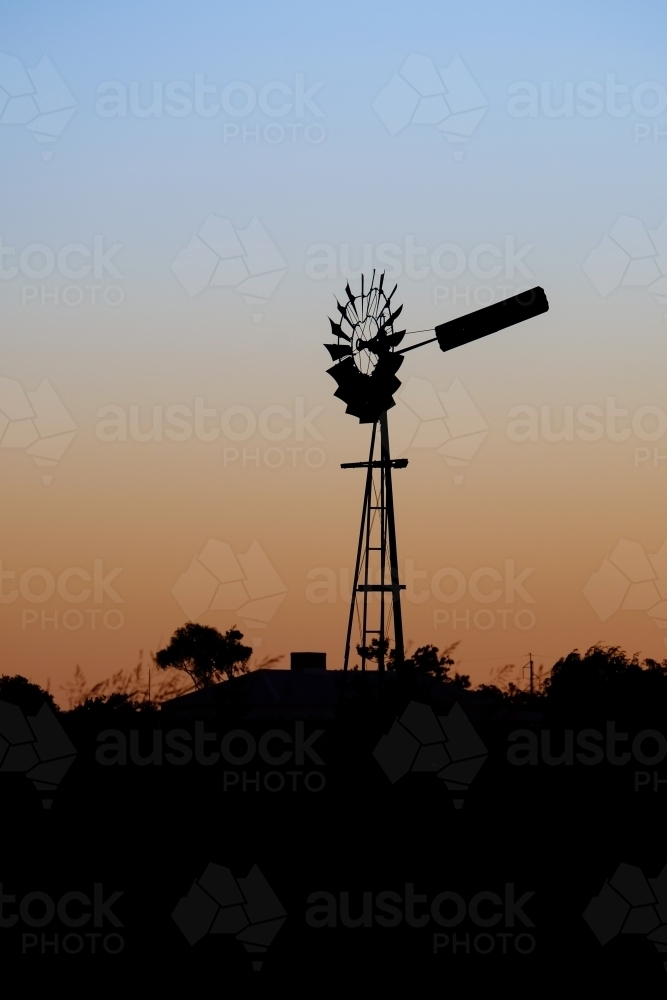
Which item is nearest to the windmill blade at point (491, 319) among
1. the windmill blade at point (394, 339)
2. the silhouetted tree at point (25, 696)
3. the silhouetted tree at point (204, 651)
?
the windmill blade at point (394, 339)

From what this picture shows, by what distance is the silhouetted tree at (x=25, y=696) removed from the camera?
72.4 feet

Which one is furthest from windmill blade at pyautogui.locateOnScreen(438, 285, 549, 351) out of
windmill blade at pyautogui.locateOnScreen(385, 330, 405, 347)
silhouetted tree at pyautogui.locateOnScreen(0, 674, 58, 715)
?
silhouetted tree at pyautogui.locateOnScreen(0, 674, 58, 715)

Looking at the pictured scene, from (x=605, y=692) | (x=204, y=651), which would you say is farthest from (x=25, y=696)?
(x=204, y=651)

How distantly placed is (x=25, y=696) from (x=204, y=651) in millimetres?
79478

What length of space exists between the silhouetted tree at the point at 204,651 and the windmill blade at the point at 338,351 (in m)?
64.3

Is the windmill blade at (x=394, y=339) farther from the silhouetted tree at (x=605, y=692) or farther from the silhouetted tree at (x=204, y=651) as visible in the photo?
the silhouetted tree at (x=204, y=651)

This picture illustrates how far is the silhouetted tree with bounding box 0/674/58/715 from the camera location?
22062mm

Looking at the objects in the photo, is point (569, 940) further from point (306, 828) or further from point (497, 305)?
point (497, 305)

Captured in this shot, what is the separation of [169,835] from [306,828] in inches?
61.2

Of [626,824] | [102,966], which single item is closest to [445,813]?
[626,824]

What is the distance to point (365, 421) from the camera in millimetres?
32250

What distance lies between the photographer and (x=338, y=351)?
33.0m

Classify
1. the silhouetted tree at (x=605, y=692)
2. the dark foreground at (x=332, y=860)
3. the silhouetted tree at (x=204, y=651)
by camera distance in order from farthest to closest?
the silhouetted tree at (x=204, y=651)
the silhouetted tree at (x=605, y=692)
the dark foreground at (x=332, y=860)

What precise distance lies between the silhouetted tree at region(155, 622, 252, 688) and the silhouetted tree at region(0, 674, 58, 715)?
62000 mm
